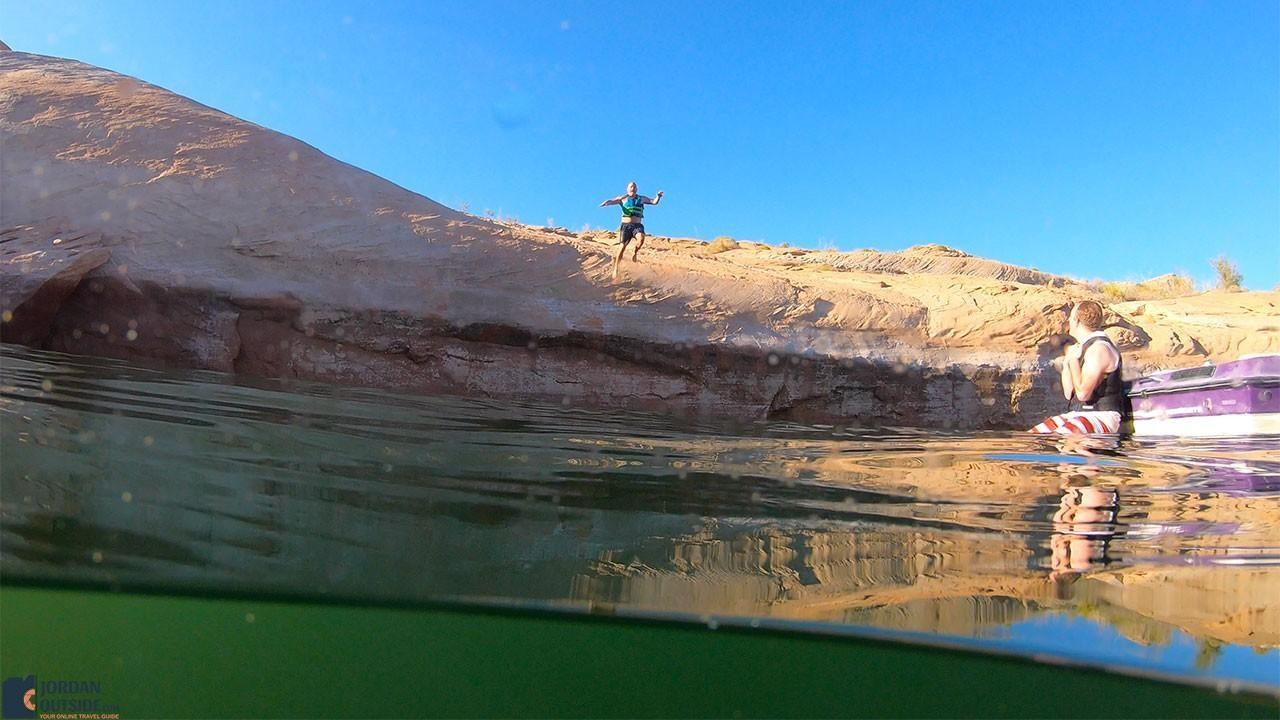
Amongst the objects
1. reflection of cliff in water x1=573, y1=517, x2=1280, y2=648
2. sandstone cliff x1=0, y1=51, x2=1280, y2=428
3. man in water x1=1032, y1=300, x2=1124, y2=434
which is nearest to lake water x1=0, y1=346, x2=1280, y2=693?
reflection of cliff in water x1=573, y1=517, x2=1280, y2=648

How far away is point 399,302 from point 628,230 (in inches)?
159

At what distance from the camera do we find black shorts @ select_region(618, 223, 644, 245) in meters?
10.8

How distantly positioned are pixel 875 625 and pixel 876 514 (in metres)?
1.02

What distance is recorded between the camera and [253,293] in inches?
302

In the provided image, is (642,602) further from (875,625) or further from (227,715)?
(227,715)

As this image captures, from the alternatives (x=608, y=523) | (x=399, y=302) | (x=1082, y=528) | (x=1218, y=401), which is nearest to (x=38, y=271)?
(x=399, y=302)

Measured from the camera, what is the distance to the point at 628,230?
10.9 meters

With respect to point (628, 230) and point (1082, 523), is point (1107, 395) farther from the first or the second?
point (628, 230)

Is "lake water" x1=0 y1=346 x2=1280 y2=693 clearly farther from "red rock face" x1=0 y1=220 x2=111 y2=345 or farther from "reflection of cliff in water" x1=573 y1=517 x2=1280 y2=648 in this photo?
"red rock face" x1=0 y1=220 x2=111 y2=345

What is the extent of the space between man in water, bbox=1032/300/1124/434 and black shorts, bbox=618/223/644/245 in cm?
643

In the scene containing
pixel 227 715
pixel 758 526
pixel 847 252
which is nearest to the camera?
pixel 227 715

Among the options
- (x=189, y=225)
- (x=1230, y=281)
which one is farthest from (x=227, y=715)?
(x=1230, y=281)

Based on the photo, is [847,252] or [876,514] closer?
[876,514]

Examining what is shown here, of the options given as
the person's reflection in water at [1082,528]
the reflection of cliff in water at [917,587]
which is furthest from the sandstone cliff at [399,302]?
the reflection of cliff in water at [917,587]
